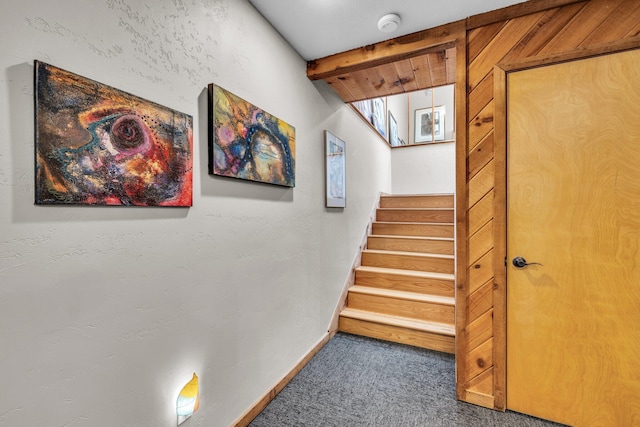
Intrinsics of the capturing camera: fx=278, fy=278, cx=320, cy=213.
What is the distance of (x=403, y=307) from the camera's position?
2.65 meters

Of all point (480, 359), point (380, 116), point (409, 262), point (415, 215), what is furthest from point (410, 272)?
point (380, 116)

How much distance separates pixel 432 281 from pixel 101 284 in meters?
2.61

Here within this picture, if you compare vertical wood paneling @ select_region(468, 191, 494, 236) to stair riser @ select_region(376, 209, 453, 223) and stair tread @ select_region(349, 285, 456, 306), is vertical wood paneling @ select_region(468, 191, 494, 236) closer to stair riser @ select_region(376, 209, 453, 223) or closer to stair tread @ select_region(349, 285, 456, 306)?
stair tread @ select_region(349, 285, 456, 306)

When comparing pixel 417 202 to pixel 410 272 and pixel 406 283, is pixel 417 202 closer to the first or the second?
pixel 410 272

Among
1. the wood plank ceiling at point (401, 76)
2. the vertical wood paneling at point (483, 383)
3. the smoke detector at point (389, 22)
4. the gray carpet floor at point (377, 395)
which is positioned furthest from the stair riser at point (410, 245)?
the smoke detector at point (389, 22)

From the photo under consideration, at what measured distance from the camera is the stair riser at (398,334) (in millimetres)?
2350

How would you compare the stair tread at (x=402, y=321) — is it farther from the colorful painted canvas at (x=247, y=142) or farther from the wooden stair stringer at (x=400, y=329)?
the colorful painted canvas at (x=247, y=142)

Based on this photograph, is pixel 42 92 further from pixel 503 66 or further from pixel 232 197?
pixel 503 66

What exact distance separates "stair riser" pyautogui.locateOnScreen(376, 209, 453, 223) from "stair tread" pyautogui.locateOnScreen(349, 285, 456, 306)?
1.32 m

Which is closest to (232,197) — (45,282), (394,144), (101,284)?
(101,284)

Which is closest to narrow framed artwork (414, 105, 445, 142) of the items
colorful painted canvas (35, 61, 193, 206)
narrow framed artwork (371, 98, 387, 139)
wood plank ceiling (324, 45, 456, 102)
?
narrow framed artwork (371, 98, 387, 139)

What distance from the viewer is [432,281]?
8.97ft

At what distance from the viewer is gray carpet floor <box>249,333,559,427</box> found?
1613mm

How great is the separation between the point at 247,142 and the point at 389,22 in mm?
1168
